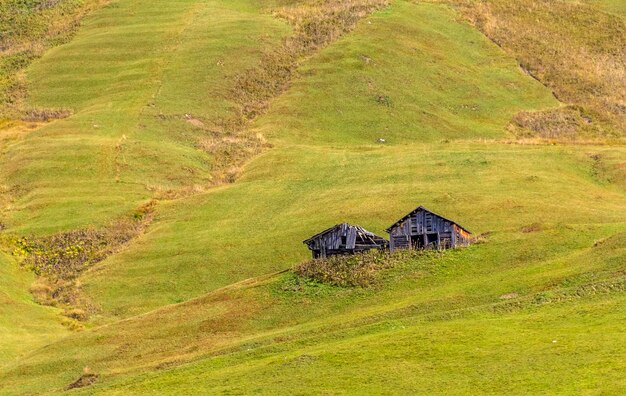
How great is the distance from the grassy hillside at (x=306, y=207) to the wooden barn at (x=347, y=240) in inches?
162

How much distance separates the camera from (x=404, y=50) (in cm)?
11569

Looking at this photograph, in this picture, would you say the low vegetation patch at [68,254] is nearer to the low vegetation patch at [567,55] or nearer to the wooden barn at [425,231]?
the wooden barn at [425,231]

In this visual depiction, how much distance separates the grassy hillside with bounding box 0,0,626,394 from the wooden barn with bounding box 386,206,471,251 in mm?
1908

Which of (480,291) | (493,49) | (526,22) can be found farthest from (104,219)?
(526,22)

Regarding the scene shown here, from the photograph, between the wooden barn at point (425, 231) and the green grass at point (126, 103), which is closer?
the wooden barn at point (425, 231)

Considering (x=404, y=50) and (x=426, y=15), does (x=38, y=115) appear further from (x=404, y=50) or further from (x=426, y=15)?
(x=426, y=15)

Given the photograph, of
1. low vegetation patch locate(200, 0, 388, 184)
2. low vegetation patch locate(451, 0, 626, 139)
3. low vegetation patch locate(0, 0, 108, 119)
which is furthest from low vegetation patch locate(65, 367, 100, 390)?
low vegetation patch locate(451, 0, 626, 139)

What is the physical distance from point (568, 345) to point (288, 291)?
2138 centimetres

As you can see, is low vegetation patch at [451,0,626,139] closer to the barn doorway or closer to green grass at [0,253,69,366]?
the barn doorway

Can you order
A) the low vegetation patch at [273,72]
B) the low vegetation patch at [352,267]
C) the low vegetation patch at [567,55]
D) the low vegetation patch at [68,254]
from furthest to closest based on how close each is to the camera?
the low vegetation patch at [567,55] → the low vegetation patch at [273,72] → the low vegetation patch at [68,254] → the low vegetation patch at [352,267]

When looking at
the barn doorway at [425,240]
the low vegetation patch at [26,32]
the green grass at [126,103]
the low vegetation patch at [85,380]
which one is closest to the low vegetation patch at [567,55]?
the green grass at [126,103]

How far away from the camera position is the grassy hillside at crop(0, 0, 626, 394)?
Answer: 154 feet

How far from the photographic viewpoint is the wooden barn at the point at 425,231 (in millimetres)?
66250

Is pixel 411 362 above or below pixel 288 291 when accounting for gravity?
above
